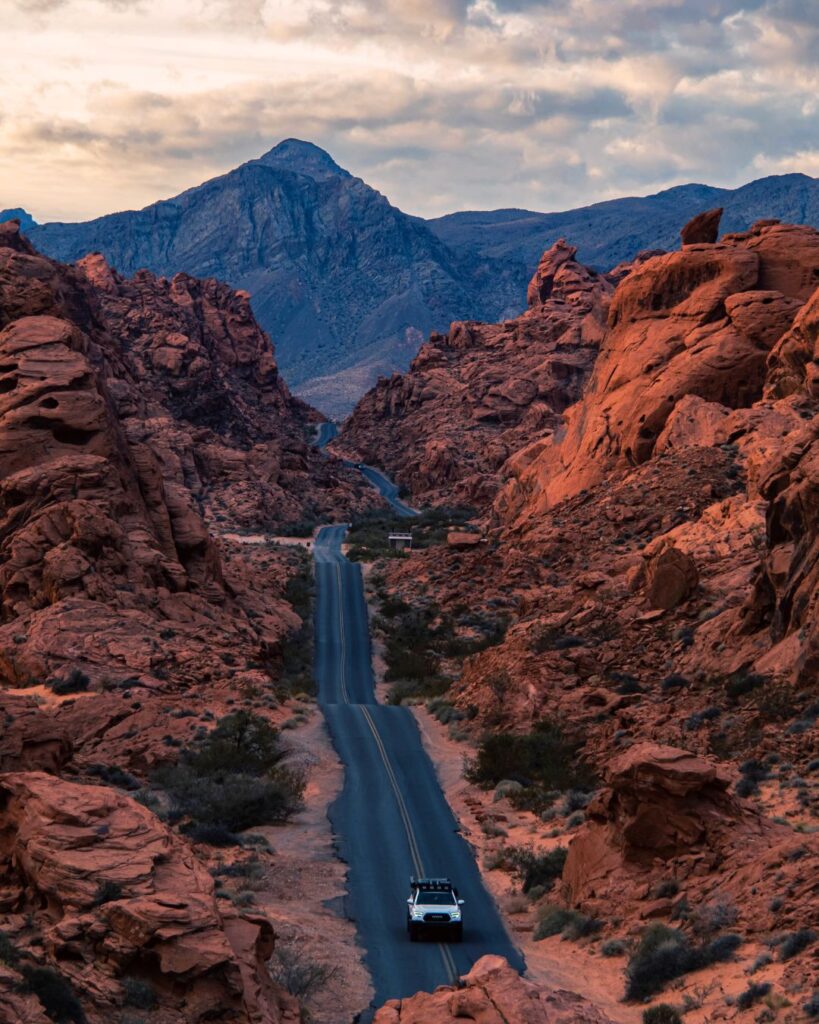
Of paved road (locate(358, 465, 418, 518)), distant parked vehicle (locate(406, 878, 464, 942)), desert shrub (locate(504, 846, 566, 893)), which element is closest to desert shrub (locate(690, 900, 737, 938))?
distant parked vehicle (locate(406, 878, 464, 942))

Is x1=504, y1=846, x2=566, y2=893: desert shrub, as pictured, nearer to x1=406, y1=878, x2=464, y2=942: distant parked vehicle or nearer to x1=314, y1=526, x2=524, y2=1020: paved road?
x1=314, y1=526, x2=524, y2=1020: paved road

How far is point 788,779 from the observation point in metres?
30.2

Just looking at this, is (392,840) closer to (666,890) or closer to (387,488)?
(666,890)

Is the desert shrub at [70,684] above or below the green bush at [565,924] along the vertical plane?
above

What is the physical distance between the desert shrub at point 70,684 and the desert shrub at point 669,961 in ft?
85.4

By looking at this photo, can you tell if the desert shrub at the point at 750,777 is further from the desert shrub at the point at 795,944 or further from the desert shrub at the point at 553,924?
the desert shrub at the point at 795,944

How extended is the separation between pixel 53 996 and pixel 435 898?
1249cm

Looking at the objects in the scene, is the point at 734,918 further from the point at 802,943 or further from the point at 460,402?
the point at 460,402

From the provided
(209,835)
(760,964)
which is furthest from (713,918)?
(209,835)

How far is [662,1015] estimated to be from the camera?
64.2ft

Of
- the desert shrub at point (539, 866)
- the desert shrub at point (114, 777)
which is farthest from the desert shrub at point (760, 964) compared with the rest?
the desert shrub at point (114, 777)

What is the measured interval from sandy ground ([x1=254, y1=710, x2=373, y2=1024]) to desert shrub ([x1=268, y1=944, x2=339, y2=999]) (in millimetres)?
81

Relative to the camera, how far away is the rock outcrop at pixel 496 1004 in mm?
17531

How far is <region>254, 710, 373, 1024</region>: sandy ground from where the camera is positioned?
73.8ft
